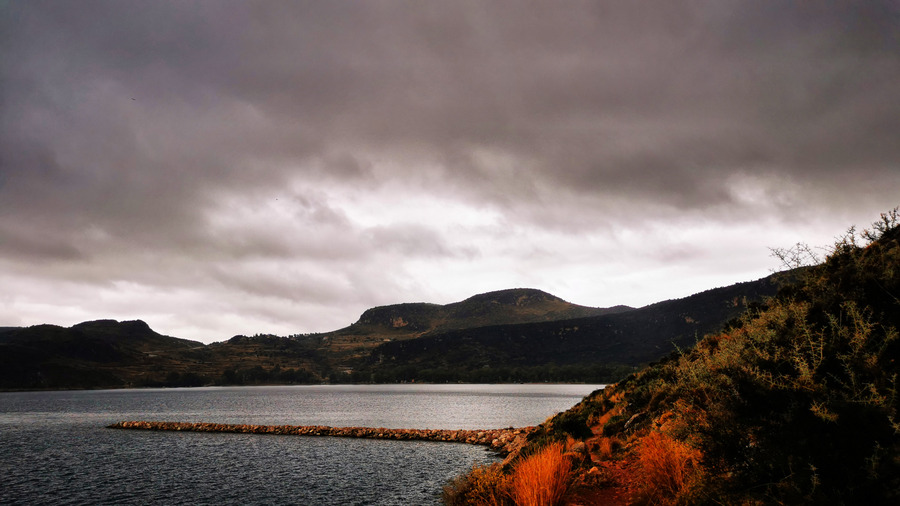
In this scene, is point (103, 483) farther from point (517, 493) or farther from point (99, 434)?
point (99, 434)

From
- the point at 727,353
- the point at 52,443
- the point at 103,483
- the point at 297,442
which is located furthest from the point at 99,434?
the point at 727,353

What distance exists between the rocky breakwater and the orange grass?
113 ft

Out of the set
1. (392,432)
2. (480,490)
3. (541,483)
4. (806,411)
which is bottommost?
(392,432)

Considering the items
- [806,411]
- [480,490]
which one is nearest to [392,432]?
[480,490]

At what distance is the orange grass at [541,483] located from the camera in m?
11.5

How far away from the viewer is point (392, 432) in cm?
6147

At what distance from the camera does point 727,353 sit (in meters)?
10.5

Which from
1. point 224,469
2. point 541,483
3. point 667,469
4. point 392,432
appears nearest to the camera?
point 667,469

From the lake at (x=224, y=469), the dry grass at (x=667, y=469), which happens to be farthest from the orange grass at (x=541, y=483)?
the lake at (x=224, y=469)

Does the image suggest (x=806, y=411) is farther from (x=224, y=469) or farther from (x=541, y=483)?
(x=224, y=469)

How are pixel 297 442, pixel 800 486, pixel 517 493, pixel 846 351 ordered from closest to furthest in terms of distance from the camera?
pixel 800 486 → pixel 846 351 → pixel 517 493 → pixel 297 442

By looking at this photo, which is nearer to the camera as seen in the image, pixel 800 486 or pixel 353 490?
pixel 800 486

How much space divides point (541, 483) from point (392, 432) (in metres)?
53.4

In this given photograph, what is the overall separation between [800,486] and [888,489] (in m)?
1.07
